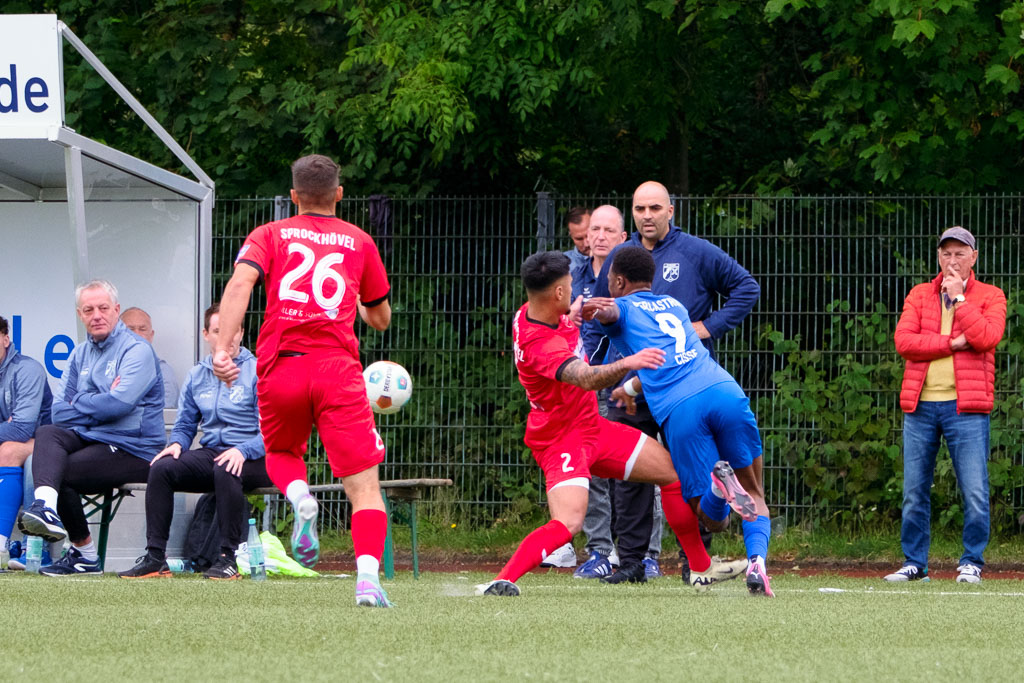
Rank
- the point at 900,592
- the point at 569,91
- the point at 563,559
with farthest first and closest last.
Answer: the point at 569,91
the point at 563,559
the point at 900,592

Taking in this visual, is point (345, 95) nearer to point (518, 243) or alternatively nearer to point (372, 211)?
point (372, 211)

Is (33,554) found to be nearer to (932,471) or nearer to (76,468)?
(76,468)

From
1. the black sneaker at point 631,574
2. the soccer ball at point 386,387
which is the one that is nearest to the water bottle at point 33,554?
the soccer ball at point 386,387

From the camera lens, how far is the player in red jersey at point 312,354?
213 inches

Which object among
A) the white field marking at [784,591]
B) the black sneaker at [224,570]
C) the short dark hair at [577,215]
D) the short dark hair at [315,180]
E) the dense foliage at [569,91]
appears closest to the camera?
the short dark hair at [315,180]

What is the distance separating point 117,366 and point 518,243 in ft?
11.0

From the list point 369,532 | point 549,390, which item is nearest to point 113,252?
point 549,390

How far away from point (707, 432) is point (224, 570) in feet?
10.6

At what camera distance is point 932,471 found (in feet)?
27.6

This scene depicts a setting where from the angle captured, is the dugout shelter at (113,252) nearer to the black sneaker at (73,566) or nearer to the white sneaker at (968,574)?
the black sneaker at (73,566)

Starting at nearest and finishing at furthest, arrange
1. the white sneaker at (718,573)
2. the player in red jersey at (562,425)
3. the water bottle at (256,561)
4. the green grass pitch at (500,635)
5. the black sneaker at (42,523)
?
the green grass pitch at (500,635) → the player in red jersey at (562,425) → the white sneaker at (718,573) → the black sneaker at (42,523) → the water bottle at (256,561)

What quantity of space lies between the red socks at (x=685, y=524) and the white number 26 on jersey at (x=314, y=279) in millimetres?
2061

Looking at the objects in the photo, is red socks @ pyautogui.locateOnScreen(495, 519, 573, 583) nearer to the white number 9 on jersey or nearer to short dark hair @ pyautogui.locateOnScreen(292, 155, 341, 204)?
the white number 9 on jersey

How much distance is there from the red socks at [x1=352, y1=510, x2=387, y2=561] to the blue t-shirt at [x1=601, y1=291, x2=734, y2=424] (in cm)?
149
